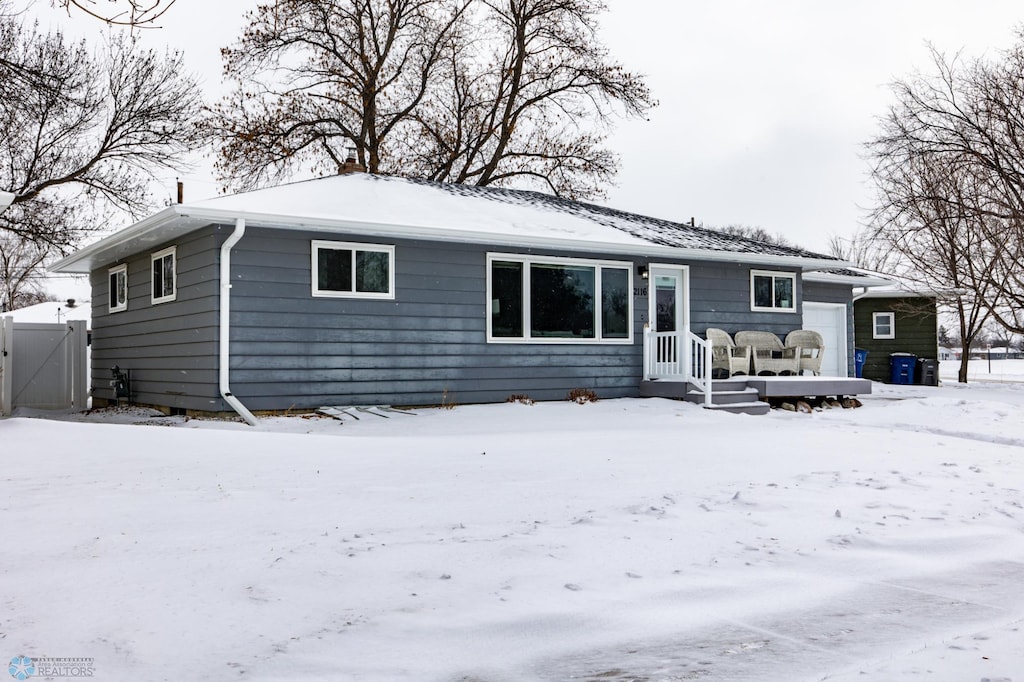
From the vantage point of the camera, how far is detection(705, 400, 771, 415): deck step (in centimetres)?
1151

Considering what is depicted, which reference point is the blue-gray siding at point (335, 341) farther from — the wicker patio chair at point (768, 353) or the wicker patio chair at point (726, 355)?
the wicker patio chair at point (768, 353)

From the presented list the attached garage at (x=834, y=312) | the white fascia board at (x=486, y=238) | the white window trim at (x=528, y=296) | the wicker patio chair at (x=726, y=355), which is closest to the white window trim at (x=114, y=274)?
the white fascia board at (x=486, y=238)

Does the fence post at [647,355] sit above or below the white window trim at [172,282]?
below

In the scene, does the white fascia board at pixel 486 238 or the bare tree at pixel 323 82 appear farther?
the bare tree at pixel 323 82

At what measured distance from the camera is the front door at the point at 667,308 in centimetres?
1275

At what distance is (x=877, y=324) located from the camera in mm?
22734

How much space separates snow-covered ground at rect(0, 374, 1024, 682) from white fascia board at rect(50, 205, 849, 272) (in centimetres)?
355

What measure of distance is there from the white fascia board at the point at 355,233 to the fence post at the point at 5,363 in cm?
151

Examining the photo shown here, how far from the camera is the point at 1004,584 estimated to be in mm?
3545

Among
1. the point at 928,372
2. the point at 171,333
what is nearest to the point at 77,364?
the point at 171,333
